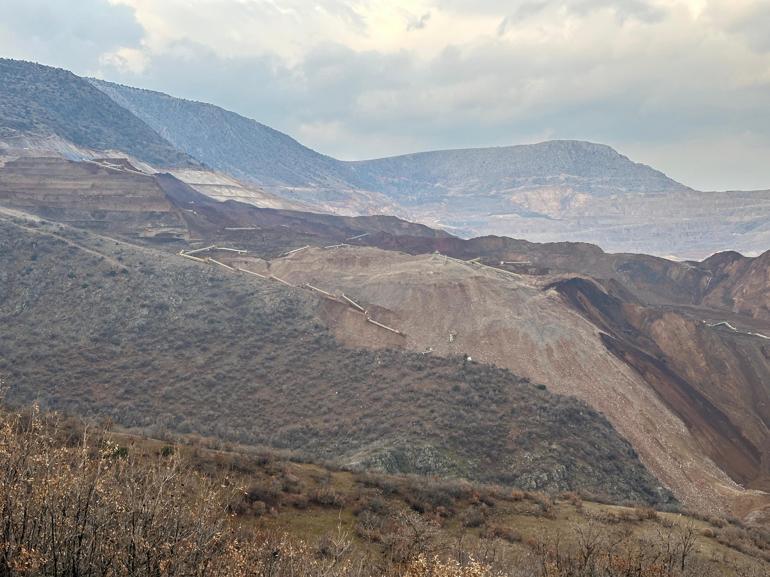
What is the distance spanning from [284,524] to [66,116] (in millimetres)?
115053

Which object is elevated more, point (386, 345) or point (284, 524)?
point (386, 345)

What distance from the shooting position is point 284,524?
1429cm

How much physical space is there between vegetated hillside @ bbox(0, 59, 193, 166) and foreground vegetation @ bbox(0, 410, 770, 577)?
85.5 meters

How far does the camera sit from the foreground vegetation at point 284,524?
7.16 meters

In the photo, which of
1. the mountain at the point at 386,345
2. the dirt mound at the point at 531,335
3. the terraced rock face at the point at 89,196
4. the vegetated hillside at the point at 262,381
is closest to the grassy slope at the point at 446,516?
the vegetated hillside at the point at 262,381

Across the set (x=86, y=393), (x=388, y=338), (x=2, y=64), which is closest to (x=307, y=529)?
(x=86, y=393)

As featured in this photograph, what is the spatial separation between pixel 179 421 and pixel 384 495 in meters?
13.7

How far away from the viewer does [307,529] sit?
14312mm

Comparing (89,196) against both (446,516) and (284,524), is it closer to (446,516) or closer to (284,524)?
(284,524)

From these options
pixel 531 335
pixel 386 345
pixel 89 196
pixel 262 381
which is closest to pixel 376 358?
pixel 386 345

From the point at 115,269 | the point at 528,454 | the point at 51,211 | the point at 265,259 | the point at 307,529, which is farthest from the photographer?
the point at 51,211

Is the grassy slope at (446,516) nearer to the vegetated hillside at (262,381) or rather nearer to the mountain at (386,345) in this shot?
the vegetated hillside at (262,381)

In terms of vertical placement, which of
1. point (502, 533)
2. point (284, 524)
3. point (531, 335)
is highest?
point (531, 335)

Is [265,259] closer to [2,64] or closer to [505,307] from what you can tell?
[505,307]
